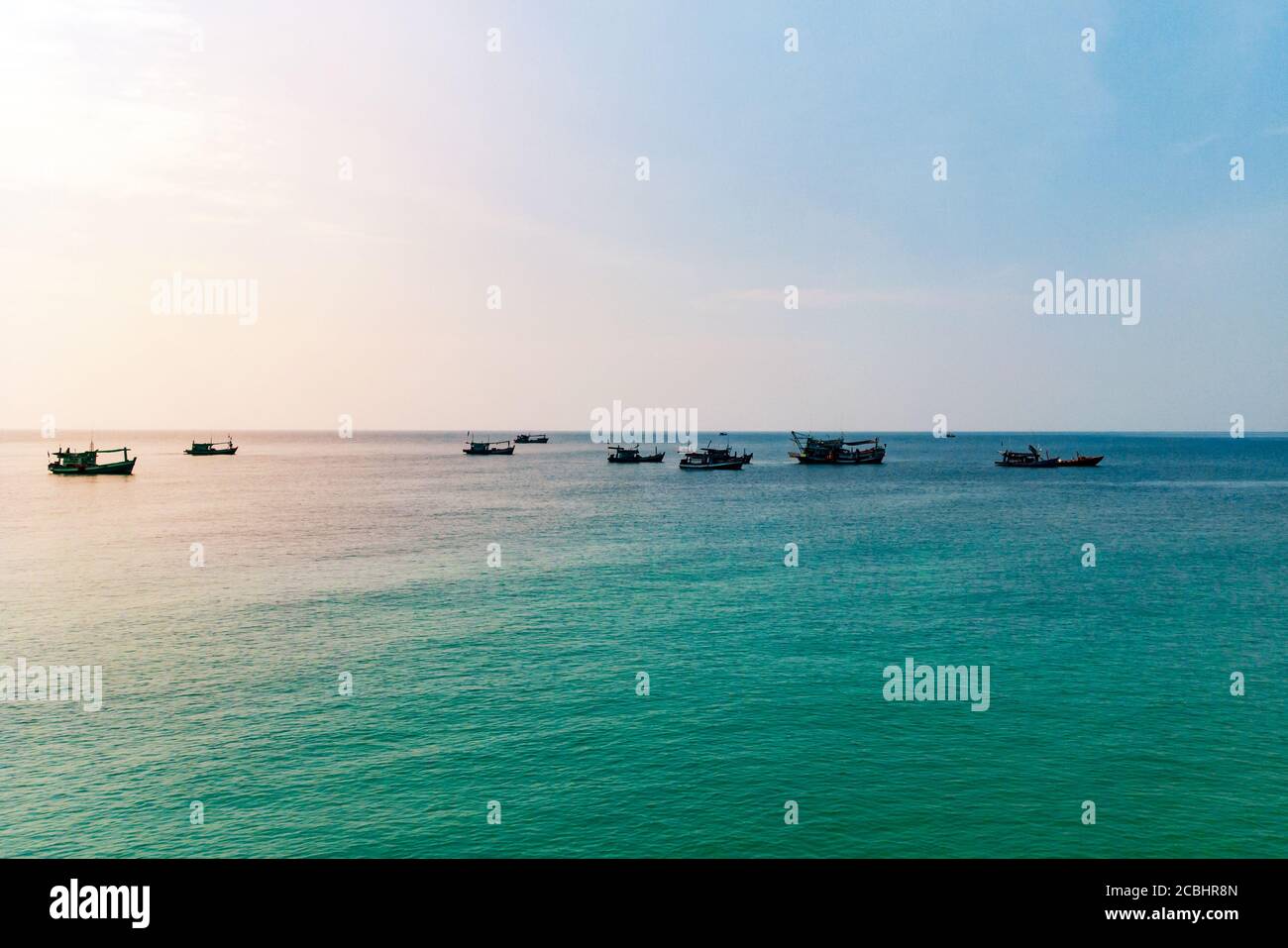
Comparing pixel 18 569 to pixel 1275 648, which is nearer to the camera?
pixel 1275 648

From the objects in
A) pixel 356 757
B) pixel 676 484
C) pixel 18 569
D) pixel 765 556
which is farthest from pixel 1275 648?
pixel 676 484

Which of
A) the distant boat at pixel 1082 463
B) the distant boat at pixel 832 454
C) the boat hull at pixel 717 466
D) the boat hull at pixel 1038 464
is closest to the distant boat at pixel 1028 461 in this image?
the boat hull at pixel 1038 464

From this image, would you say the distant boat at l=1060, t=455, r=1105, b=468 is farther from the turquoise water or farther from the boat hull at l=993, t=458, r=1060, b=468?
the turquoise water

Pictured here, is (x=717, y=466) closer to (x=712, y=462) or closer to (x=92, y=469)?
(x=712, y=462)

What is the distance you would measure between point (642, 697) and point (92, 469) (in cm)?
15764

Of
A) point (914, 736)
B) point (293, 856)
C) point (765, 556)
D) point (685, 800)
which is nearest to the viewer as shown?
point (293, 856)

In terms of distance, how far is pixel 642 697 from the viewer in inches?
1328

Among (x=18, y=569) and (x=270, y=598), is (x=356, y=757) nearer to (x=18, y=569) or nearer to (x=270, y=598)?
(x=270, y=598)

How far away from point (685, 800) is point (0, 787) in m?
23.3

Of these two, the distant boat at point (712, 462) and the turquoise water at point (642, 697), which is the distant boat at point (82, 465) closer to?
the turquoise water at point (642, 697)

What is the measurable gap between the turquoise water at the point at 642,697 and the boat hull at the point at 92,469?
81087mm

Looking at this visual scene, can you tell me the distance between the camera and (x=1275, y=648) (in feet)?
135

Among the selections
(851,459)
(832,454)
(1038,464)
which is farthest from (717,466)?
(1038,464)
